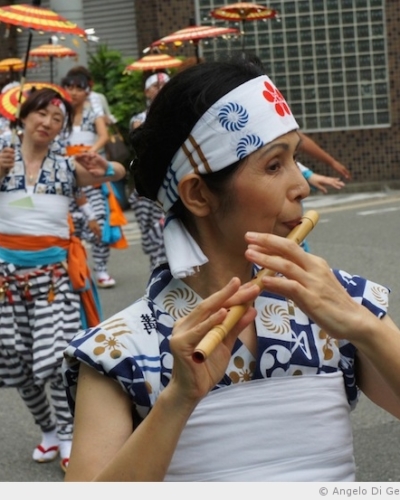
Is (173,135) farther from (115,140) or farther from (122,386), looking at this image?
(115,140)

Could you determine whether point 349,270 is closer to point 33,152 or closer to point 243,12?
point 243,12

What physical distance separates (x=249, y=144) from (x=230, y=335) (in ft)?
1.37

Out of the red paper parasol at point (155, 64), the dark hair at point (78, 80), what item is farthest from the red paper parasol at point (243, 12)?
the dark hair at point (78, 80)

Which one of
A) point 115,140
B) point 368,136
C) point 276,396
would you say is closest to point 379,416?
point 276,396

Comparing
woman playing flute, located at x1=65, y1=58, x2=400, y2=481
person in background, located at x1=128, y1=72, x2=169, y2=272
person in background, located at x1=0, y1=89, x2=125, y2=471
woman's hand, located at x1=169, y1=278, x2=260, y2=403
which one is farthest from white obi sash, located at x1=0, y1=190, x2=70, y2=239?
person in background, located at x1=128, y1=72, x2=169, y2=272

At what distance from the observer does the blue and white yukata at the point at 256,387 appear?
2105 millimetres

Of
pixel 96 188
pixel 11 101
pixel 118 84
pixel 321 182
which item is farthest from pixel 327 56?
pixel 321 182

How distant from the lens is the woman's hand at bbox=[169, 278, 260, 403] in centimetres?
188

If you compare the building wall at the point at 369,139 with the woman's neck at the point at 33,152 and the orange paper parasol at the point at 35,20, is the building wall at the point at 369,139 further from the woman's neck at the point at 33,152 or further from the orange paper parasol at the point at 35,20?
the woman's neck at the point at 33,152

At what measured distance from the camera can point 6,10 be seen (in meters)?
6.49

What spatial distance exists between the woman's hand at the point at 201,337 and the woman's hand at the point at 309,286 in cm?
5

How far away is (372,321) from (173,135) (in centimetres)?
55

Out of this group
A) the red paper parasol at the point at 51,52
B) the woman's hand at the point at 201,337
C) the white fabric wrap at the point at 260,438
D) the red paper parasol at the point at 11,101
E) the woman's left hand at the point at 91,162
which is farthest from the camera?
the red paper parasol at the point at 51,52

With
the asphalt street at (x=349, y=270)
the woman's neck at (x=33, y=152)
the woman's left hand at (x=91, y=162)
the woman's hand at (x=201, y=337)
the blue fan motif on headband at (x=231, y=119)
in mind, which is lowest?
the asphalt street at (x=349, y=270)
